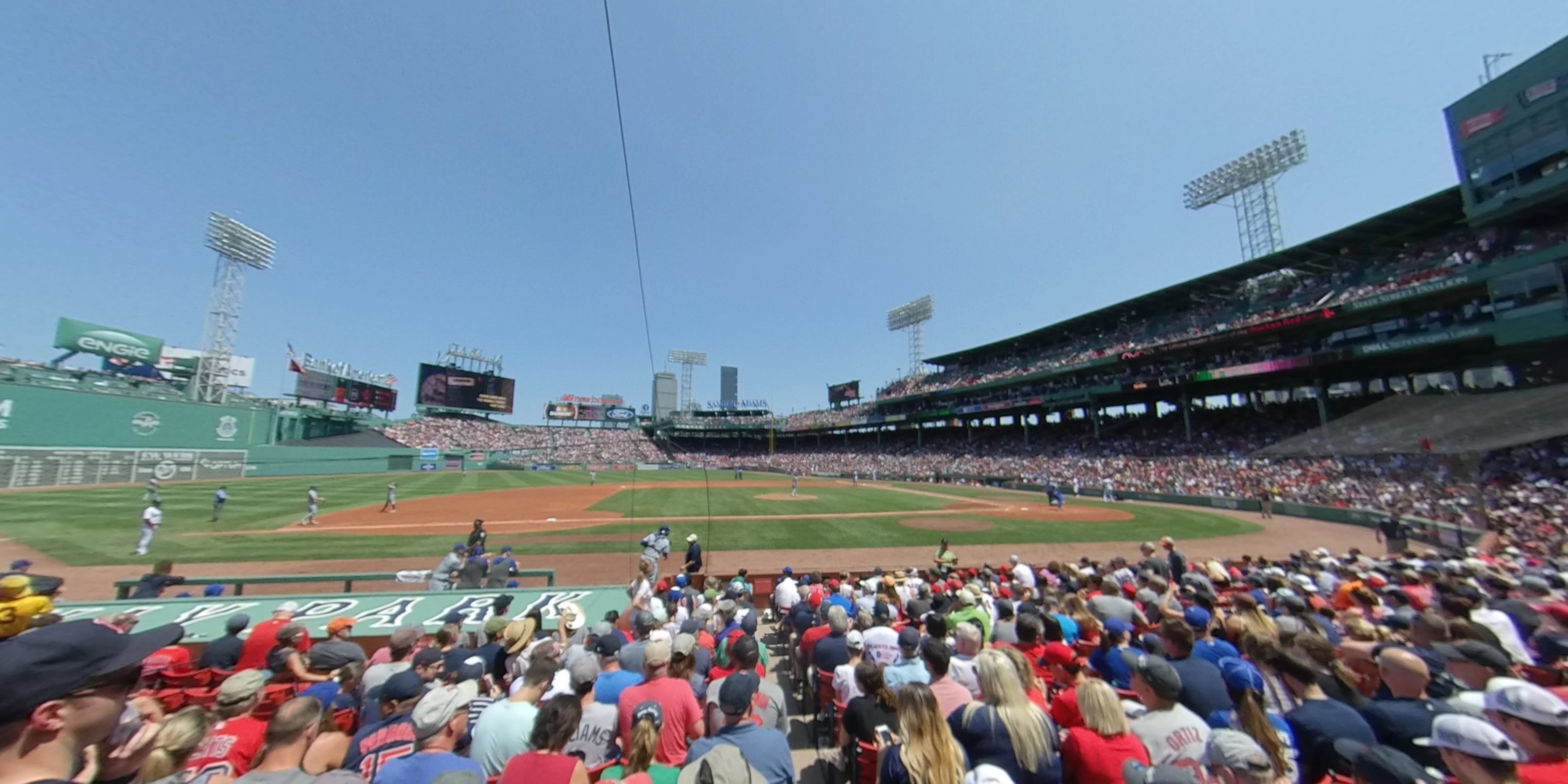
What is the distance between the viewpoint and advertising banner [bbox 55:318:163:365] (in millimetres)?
43531

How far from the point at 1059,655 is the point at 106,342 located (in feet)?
246

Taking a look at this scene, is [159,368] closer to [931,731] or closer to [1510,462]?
[931,731]

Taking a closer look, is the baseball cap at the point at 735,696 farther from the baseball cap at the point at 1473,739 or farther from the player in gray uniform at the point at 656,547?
the player in gray uniform at the point at 656,547

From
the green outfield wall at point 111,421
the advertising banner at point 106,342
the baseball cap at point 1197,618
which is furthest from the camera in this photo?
the advertising banner at point 106,342

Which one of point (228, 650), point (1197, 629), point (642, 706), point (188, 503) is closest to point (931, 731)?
point (642, 706)

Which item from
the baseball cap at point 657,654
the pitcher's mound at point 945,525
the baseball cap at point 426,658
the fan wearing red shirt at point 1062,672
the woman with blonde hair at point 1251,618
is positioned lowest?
the pitcher's mound at point 945,525

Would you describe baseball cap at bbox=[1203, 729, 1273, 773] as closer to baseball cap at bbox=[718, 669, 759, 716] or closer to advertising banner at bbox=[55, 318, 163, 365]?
baseball cap at bbox=[718, 669, 759, 716]

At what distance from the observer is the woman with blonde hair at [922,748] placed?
2682 mm

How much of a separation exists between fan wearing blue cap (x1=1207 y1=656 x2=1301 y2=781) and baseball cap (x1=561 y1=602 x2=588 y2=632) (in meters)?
6.16

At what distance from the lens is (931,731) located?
2748mm

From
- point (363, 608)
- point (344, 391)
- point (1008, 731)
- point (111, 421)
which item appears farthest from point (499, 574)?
point (344, 391)

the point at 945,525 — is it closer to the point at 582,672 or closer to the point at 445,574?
the point at 445,574

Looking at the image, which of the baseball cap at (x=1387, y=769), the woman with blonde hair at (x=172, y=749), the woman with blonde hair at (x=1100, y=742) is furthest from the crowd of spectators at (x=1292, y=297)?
the woman with blonde hair at (x=172, y=749)

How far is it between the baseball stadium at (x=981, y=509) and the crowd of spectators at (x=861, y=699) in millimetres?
69
